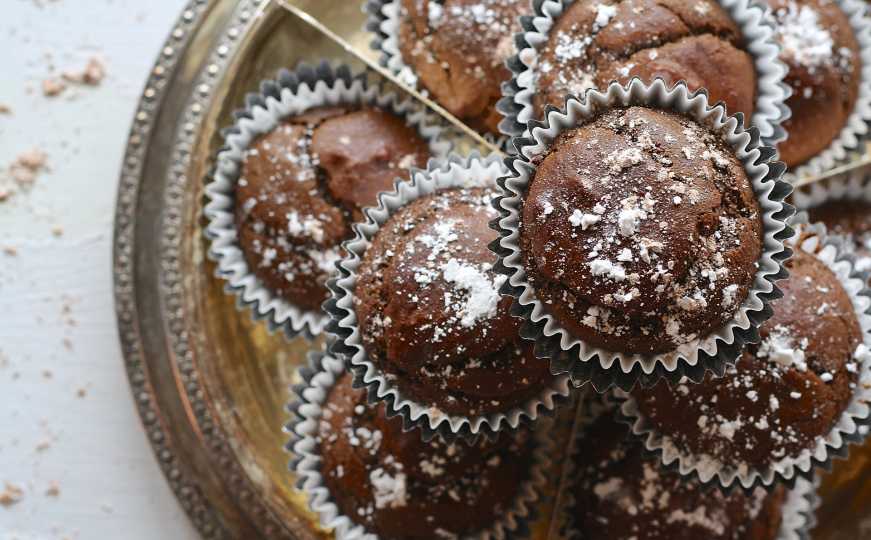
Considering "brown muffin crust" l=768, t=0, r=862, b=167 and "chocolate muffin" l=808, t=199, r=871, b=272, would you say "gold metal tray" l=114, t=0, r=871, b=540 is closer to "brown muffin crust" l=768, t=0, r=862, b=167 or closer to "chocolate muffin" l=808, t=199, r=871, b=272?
"chocolate muffin" l=808, t=199, r=871, b=272

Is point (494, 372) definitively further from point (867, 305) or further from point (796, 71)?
point (796, 71)

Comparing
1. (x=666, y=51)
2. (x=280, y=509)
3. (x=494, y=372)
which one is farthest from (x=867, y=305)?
(x=280, y=509)

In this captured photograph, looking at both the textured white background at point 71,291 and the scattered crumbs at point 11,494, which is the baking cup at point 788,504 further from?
the scattered crumbs at point 11,494

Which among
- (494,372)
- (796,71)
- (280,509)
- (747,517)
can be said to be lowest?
(280,509)

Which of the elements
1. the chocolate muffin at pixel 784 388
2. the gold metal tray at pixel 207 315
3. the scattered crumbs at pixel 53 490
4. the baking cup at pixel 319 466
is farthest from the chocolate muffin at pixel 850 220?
the scattered crumbs at pixel 53 490

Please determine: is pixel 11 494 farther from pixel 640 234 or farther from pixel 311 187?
pixel 640 234

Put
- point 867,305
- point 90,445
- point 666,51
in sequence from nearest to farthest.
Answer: point 666,51 → point 867,305 → point 90,445

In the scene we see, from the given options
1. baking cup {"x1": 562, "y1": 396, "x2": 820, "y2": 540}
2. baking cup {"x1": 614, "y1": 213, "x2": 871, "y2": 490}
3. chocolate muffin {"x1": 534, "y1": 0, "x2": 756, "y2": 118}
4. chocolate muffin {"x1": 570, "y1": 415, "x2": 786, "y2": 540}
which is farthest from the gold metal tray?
Result: chocolate muffin {"x1": 534, "y1": 0, "x2": 756, "y2": 118}
